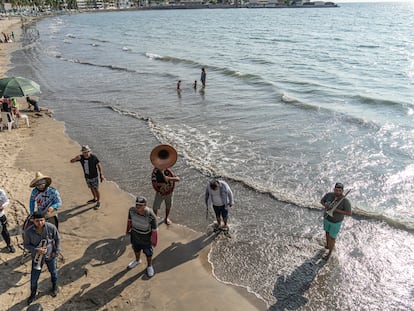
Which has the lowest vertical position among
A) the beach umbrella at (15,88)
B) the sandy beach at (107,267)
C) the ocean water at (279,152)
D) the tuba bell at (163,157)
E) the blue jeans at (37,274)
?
the ocean water at (279,152)

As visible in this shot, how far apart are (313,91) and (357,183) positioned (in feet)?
47.1

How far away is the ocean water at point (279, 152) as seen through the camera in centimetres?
764

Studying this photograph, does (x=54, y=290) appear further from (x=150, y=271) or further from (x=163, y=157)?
(x=163, y=157)

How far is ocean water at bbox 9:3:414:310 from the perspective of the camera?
301 inches

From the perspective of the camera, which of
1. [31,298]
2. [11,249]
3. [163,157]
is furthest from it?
[163,157]

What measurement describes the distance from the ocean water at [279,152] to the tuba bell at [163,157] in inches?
79.4

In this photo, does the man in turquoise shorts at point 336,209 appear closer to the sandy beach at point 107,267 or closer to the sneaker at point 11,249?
the sandy beach at point 107,267

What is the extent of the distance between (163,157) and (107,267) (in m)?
2.68

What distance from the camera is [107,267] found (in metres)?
7.43

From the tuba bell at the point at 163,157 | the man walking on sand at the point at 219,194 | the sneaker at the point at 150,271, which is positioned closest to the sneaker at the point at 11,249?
the sneaker at the point at 150,271

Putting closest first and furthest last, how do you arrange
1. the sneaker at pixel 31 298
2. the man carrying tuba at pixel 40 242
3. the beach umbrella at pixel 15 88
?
the man carrying tuba at pixel 40 242, the sneaker at pixel 31 298, the beach umbrella at pixel 15 88

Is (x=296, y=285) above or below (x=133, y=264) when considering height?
below

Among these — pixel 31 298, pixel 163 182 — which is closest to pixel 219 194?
pixel 163 182

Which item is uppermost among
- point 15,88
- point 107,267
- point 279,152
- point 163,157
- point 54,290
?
point 15,88
